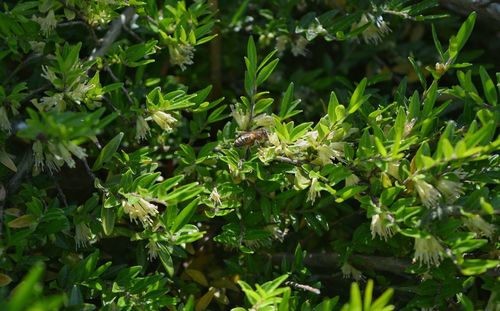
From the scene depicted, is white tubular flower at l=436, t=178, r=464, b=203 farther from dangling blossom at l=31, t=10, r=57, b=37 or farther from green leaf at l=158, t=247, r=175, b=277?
dangling blossom at l=31, t=10, r=57, b=37

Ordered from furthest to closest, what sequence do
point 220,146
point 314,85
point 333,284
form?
point 314,85 < point 333,284 < point 220,146

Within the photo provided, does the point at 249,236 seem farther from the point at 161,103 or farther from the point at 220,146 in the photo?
the point at 161,103

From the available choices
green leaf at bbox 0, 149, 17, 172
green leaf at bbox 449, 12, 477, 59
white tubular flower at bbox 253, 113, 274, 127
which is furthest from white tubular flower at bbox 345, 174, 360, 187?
green leaf at bbox 0, 149, 17, 172

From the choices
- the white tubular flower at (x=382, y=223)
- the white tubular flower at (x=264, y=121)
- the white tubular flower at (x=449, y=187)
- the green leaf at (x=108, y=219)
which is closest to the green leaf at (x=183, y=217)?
the green leaf at (x=108, y=219)

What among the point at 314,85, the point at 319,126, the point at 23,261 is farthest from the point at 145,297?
the point at 314,85

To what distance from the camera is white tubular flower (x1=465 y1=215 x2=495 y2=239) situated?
119cm

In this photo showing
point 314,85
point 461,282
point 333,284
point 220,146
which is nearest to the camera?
point 461,282

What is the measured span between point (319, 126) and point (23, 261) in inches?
26.2

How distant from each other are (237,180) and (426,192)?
1.34ft

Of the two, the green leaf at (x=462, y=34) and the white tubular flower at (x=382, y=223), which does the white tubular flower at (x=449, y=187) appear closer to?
the white tubular flower at (x=382, y=223)

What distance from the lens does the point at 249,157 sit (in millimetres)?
1430

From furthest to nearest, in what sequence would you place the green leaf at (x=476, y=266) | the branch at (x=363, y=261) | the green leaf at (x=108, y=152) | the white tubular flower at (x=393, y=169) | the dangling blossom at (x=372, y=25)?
1. the dangling blossom at (x=372, y=25)
2. the branch at (x=363, y=261)
3. the green leaf at (x=108, y=152)
4. the white tubular flower at (x=393, y=169)
5. the green leaf at (x=476, y=266)

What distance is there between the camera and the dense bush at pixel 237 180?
4.03 ft

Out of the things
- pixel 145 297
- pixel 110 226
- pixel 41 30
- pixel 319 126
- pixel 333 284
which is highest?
pixel 41 30
